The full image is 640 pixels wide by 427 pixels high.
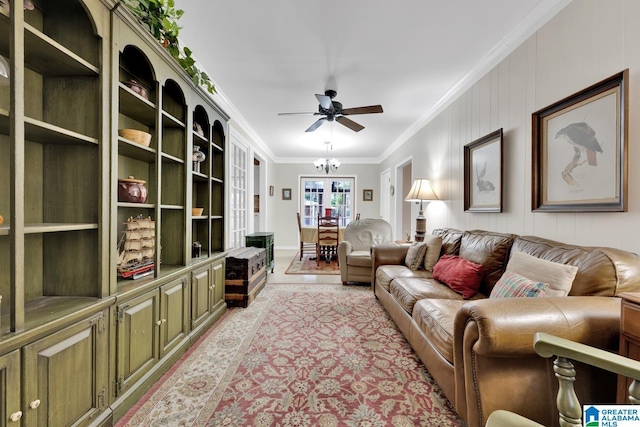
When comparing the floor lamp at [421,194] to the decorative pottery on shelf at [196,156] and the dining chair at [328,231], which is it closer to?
the dining chair at [328,231]

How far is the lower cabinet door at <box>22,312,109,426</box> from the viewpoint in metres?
1.02

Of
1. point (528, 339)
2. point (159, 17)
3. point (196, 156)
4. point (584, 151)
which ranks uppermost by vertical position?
point (159, 17)

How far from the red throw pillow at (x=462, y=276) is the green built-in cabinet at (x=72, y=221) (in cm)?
219

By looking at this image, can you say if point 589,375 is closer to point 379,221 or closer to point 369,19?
point 369,19

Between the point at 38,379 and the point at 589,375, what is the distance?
2328 millimetres

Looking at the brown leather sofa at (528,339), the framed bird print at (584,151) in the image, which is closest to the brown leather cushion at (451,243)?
the framed bird print at (584,151)

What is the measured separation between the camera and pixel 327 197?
783cm

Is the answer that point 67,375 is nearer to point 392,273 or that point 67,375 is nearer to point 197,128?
point 197,128

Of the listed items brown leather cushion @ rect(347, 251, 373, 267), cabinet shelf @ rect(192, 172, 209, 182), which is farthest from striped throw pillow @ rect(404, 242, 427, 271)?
cabinet shelf @ rect(192, 172, 209, 182)

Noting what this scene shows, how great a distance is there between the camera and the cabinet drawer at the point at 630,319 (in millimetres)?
1034

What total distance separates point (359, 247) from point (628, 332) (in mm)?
3472

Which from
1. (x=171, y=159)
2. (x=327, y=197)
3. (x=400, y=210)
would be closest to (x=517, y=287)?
(x=171, y=159)

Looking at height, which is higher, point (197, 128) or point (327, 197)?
point (197, 128)

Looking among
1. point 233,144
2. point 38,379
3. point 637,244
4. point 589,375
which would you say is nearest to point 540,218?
point 637,244
